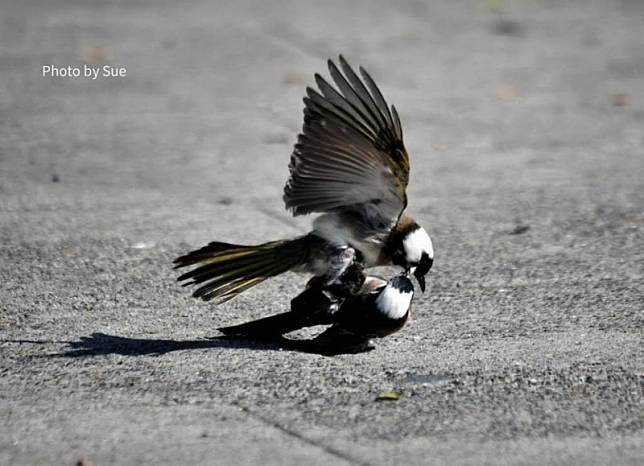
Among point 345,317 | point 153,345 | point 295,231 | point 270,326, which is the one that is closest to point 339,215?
point 345,317

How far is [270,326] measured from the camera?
5227 mm

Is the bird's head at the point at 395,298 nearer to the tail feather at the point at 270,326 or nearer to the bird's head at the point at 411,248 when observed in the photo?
the bird's head at the point at 411,248

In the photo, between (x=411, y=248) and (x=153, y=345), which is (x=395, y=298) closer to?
(x=411, y=248)

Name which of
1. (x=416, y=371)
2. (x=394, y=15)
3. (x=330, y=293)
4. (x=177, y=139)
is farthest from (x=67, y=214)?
(x=394, y=15)

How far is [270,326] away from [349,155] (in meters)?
0.89

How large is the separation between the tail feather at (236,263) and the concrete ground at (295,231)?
0.30 metres

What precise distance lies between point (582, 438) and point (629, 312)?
5.27 feet

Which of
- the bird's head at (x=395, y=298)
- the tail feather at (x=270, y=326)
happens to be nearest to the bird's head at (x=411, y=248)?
the bird's head at (x=395, y=298)

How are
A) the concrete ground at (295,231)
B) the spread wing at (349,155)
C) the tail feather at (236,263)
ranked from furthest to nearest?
the tail feather at (236,263) < the spread wing at (349,155) < the concrete ground at (295,231)

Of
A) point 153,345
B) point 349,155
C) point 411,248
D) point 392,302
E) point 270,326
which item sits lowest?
point 153,345

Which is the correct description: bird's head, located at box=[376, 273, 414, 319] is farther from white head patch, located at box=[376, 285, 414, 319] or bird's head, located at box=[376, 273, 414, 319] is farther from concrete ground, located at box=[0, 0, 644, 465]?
concrete ground, located at box=[0, 0, 644, 465]

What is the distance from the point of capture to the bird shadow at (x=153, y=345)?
16.7 feet

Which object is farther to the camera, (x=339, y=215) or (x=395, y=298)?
(x=339, y=215)

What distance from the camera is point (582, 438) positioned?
4230 mm
